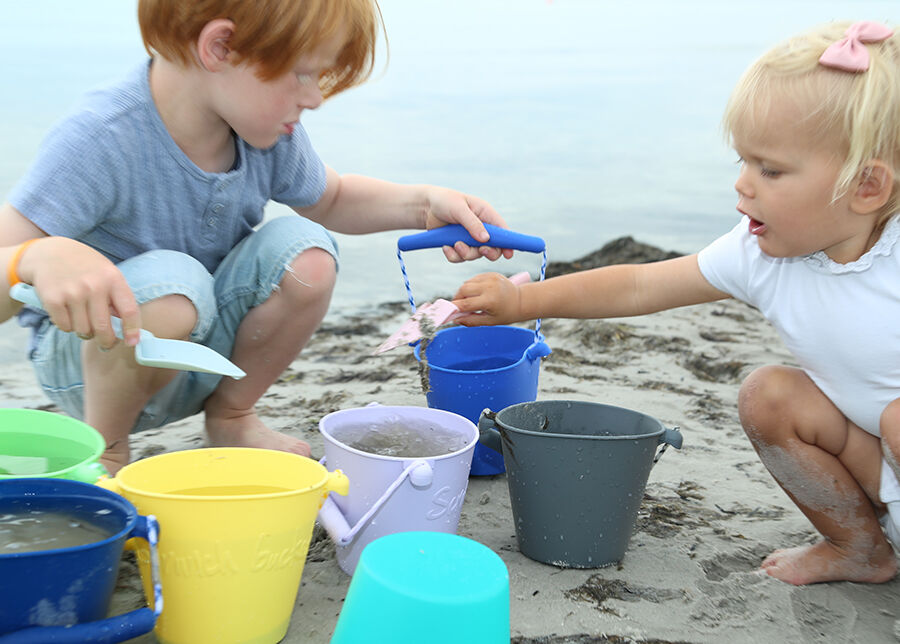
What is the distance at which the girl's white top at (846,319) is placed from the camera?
1.60 m

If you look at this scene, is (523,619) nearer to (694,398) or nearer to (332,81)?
(332,81)

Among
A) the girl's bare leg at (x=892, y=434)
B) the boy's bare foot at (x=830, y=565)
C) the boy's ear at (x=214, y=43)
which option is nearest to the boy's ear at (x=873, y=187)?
the girl's bare leg at (x=892, y=434)

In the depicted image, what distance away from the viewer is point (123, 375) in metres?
1.81

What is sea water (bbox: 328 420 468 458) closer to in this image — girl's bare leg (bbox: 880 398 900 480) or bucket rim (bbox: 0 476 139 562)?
bucket rim (bbox: 0 476 139 562)

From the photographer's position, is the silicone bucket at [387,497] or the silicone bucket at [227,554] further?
the silicone bucket at [387,497]

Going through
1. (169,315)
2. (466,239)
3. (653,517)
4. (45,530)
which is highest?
(466,239)

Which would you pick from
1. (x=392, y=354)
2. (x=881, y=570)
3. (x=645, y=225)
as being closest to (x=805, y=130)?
(x=881, y=570)

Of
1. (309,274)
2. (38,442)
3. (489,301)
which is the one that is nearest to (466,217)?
(489,301)

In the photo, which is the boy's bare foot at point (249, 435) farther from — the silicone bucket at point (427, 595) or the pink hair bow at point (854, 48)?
the pink hair bow at point (854, 48)

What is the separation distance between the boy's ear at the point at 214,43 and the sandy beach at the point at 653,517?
38.9 inches

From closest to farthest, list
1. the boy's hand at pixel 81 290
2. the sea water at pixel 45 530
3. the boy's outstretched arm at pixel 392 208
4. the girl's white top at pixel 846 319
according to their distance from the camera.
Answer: the sea water at pixel 45 530 < the boy's hand at pixel 81 290 < the girl's white top at pixel 846 319 < the boy's outstretched arm at pixel 392 208

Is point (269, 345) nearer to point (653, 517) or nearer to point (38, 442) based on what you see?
point (38, 442)

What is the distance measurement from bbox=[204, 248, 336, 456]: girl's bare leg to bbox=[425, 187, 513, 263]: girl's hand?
30 centimetres

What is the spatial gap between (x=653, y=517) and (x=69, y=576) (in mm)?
1265
